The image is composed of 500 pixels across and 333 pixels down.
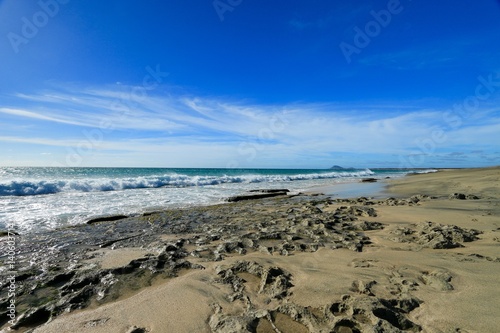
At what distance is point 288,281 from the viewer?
11.3ft

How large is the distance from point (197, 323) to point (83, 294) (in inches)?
71.8

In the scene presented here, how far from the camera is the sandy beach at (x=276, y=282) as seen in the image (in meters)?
2.62

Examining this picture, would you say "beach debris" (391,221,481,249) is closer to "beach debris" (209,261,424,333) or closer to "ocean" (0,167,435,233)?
"beach debris" (209,261,424,333)

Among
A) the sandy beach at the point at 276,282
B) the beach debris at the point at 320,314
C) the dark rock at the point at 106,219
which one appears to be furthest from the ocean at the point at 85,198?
the beach debris at the point at 320,314

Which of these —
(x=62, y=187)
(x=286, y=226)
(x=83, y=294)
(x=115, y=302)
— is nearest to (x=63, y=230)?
(x=83, y=294)

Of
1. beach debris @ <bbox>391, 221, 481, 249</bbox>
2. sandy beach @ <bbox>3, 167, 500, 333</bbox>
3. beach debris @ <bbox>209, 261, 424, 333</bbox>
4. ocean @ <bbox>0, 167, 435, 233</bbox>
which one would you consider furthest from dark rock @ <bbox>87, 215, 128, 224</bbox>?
beach debris @ <bbox>391, 221, 481, 249</bbox>

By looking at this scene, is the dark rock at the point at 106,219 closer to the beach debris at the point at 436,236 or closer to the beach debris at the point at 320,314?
the beach debris at the point at 320,314

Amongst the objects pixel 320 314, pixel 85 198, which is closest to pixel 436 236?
pixel 320 314

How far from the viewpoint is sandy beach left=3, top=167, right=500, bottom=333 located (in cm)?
262

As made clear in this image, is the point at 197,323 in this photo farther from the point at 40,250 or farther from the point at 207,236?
the point at 40,250

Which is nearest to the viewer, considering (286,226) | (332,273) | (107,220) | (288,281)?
(288,281)

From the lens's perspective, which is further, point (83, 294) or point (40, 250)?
point (40, 250)

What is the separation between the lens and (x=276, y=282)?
3391 millimetres

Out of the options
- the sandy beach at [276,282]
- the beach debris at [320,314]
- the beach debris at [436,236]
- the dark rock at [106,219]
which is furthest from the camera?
the dark rock at [106,219]
